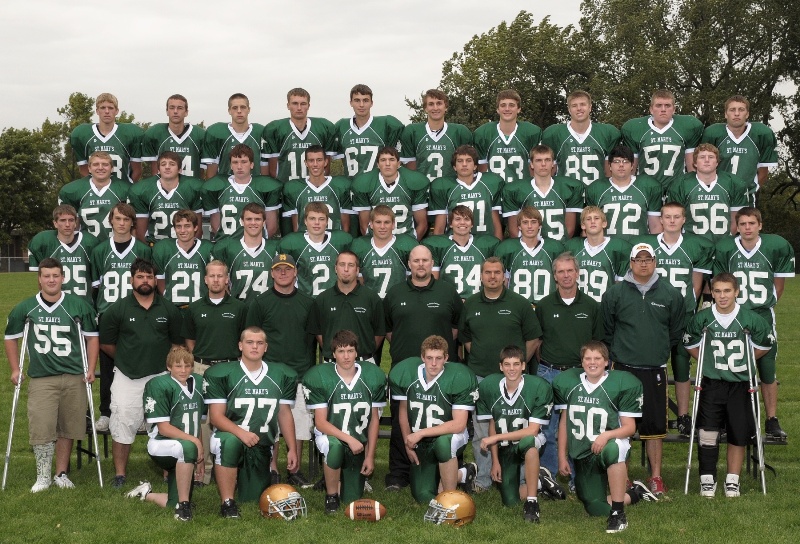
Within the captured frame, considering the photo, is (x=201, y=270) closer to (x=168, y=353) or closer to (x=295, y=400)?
(x=168, y=353)

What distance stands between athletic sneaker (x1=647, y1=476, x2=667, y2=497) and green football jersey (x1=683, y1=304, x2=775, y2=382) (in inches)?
39.6

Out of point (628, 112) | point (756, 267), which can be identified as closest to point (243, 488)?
point (756, 267)

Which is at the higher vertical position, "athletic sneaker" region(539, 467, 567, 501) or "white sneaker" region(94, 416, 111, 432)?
"white sneaker" region(94, 416, 111, 432)

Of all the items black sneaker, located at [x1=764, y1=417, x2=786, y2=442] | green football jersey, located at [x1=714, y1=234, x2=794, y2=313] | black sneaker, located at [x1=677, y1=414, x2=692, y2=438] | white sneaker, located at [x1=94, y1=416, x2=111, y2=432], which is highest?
green football jersey, located at [x1=714, y1=234, x2=794, y2=313]

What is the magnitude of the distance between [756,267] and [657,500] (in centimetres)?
254

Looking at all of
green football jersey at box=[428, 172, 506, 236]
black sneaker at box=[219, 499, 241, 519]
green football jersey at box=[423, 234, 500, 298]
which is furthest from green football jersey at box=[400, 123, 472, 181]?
black sneaker at box=[219, 499, 241, 519]

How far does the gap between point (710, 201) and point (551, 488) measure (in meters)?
3.53

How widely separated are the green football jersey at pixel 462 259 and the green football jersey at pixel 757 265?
7.29 ft

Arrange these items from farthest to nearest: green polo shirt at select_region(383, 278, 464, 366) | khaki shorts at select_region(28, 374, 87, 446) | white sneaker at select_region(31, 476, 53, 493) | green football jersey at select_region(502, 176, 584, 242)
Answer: green football jersey at select_region(502, 176, 584, 242) → green polo shirt at select_region(383, 278, 464, 366) → khaki shorts at select_region(28, 374, 87, 446) → white sneaker at select_region(31, 476, 53, 493)

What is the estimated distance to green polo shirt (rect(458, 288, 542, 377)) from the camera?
8.43m

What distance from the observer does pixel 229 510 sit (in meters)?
7.55

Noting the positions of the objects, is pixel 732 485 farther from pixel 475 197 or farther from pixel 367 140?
pixel 367 140

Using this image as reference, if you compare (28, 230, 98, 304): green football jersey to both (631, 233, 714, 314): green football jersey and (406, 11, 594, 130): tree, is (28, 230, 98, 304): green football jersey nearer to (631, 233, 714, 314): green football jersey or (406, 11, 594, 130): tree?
(631, 233, 714, 314): green football jersey

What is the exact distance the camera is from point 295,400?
28.0 feet
